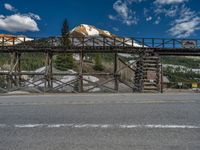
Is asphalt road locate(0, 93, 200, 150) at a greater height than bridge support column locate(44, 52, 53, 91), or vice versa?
bridge support column locate(44, 52, 53, 91)

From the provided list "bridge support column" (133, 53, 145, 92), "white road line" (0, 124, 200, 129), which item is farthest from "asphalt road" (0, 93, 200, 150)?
"bridge support column" (133, 53, 145, 92)

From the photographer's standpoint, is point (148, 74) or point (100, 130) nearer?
point (100, 130)

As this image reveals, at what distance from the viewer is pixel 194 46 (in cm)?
2086

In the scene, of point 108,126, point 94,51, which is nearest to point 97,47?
point 94,51

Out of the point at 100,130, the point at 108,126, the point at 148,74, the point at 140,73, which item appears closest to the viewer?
the point at 100,130

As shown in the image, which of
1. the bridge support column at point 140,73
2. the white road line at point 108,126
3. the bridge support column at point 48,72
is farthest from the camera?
the bridge support column at point 48,72

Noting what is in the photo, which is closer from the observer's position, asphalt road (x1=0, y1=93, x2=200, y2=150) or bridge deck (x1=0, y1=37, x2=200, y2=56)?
asphalt road (x1=0, y1=93, x2=200, y2=150)

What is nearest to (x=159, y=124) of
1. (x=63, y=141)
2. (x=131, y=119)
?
(x=131, y=119)

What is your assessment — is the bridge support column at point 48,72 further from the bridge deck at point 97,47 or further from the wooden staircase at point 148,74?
the wooden staircase at point 148,74

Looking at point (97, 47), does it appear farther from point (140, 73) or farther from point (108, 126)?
point (108, 126)

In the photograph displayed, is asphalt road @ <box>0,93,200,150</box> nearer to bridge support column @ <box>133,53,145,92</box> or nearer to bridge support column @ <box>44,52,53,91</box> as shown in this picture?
bridge support column @ <box>133,53,145,92</box>

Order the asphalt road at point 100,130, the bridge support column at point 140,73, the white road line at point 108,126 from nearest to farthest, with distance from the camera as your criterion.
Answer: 1. the asphalt road at point 100,130
2. the white road line at point 108,126
3. the bridge support column at point 140,73

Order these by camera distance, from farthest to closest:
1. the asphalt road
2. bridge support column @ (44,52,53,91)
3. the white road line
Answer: bridge support column @ (44,52,53,91) → the white road line → the asphalt road

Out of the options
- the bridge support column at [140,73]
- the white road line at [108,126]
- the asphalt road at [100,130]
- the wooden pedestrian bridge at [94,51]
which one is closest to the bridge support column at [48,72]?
the wooden pedestrian bridge at [94,51]
